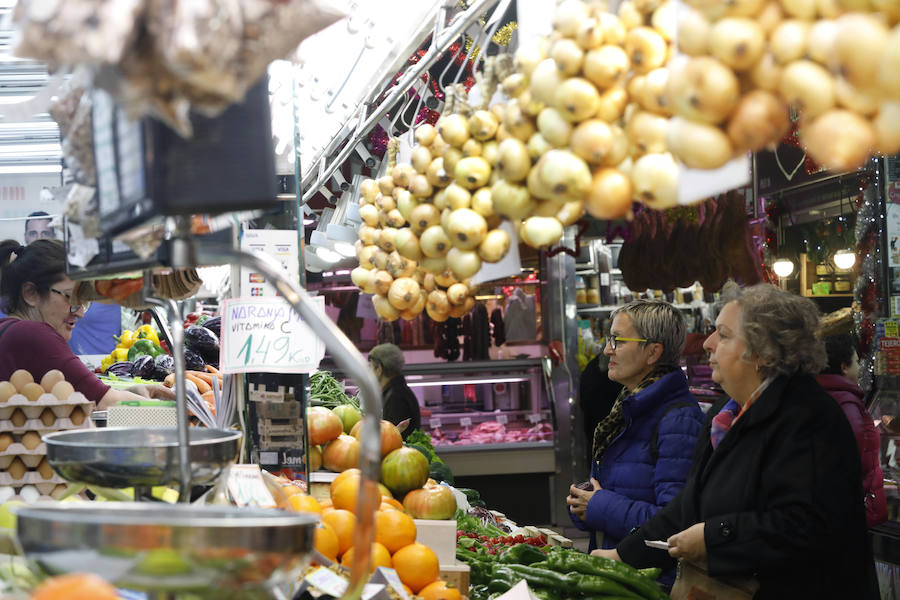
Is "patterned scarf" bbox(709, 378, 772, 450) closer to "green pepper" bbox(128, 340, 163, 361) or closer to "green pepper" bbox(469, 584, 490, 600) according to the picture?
"green pepper" bbox(469, 584, 490, 600)

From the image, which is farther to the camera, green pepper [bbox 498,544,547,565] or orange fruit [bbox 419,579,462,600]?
green pepper [bbox 498,544,547,565]

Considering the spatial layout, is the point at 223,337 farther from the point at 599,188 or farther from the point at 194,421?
the point at 599,188

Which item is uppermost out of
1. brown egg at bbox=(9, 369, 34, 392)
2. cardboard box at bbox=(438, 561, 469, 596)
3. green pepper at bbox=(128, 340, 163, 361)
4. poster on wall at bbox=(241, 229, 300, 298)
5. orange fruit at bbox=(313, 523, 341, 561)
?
poster on wall at bbox=(241, 229, 300, 298)

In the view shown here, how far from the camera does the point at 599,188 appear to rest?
4.73 feet

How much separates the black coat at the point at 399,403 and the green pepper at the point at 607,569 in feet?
11.6

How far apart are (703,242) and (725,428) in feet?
6.30

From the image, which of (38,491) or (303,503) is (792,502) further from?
(38,491)

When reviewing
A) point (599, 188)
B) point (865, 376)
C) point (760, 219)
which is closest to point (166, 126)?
point (599, 188)

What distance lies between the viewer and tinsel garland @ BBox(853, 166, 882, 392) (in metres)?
5.00

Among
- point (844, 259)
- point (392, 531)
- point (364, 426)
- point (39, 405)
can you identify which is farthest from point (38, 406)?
point (844, 259)

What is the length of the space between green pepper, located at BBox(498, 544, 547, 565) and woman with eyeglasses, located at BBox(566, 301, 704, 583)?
486 mm

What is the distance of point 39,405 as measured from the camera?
235 centimetres

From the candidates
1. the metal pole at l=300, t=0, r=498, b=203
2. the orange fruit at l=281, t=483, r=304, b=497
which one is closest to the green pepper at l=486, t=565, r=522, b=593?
the orange fruit at l=281, t=483, r=304, b=497

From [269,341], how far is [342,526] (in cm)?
73
